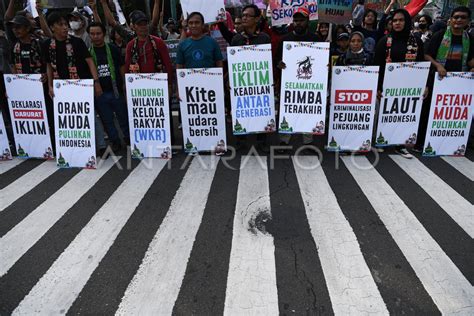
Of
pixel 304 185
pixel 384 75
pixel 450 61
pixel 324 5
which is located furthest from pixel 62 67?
pixel 450 61

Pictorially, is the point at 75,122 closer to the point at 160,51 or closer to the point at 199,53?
the point at 160,51

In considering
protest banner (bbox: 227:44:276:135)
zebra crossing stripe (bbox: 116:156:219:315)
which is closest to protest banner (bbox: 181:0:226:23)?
protest banner (bbox: 227:44:276:135)

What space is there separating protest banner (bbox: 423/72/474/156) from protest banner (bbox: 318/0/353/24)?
2.04 meters

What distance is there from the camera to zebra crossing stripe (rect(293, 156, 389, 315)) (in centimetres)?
286

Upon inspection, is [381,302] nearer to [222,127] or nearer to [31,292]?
[31,292]

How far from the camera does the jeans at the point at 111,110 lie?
611cm

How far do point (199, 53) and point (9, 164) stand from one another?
3844 millimetres

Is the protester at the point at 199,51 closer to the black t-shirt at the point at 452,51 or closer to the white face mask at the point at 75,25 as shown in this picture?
the white face mask at the point at 75,25

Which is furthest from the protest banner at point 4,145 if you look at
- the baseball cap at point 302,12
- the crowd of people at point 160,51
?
the baseball cap at point 302,12

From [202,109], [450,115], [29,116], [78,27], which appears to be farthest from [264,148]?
[78,27]

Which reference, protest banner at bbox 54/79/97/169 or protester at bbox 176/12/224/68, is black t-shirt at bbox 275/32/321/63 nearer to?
protester at bbox 176/12/224/68

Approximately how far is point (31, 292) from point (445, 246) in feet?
13.1

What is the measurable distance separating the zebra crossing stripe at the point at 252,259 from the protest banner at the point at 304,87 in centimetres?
122

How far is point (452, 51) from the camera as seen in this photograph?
566 cm
